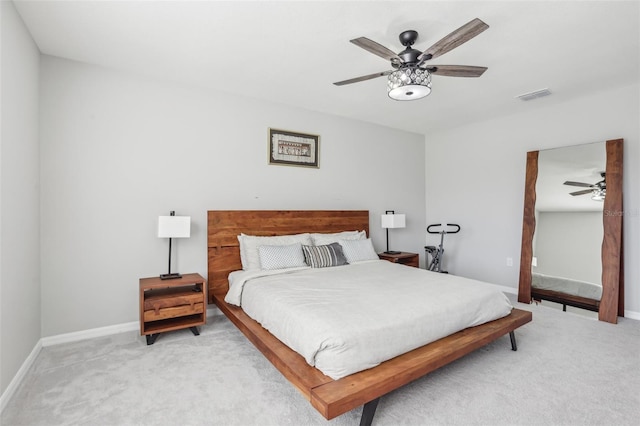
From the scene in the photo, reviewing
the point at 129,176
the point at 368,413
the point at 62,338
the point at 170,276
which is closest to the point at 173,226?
the point at 170,276

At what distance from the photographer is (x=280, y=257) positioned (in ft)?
→ 11.5

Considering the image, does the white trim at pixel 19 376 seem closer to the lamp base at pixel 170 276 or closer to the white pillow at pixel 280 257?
the lamp base at pixel 170 276

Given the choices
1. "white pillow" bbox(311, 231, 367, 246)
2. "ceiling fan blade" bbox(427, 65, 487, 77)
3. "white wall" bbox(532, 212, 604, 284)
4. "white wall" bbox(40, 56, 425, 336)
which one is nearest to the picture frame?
"white wall" bbox(40, 56, 425, 336)

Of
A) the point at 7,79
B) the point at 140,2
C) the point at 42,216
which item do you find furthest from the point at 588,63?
the point at 42,216

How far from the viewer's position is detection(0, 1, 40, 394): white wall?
204 cm

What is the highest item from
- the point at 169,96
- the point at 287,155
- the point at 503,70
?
the point at 503,70

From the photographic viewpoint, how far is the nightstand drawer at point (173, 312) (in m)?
2.82

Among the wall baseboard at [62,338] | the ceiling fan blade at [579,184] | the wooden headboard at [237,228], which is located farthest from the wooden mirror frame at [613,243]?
the wooden headboard at [237,228]

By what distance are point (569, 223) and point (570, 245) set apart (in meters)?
0.28

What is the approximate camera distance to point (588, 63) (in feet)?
9.86

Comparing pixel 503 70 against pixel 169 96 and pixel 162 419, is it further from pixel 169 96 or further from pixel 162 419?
pixel 162 419

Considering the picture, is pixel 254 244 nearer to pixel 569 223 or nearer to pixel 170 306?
pixel 170 306

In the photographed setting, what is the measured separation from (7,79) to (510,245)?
5.70 m

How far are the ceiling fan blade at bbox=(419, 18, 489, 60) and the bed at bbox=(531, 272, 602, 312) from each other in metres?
3.45
